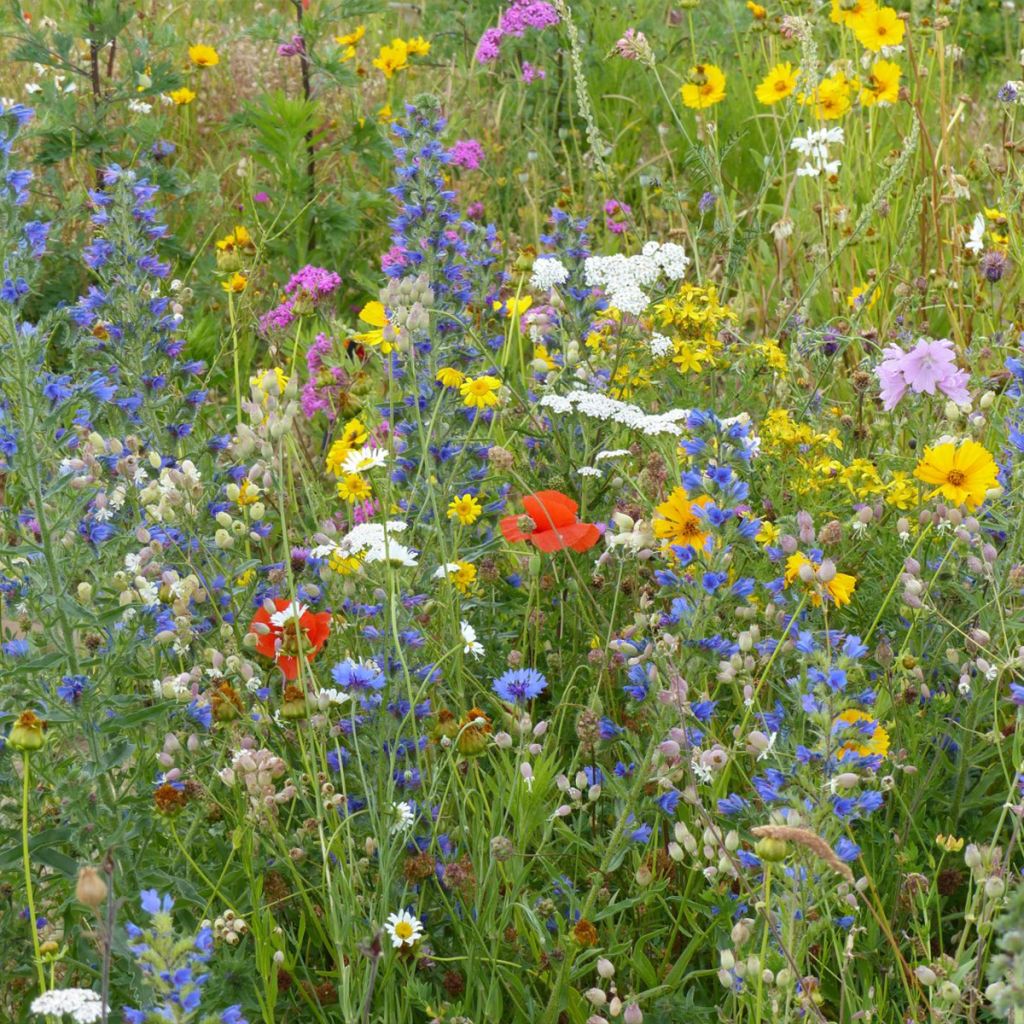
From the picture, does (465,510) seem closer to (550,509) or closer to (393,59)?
(550,509)

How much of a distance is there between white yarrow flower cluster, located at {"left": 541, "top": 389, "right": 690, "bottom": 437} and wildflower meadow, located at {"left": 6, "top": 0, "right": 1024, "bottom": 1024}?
10 mm

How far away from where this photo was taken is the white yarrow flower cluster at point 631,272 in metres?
2.42

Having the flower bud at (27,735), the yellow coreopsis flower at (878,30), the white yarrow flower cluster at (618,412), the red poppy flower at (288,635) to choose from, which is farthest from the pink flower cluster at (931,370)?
the yellow coreopsis flower at (878,30)

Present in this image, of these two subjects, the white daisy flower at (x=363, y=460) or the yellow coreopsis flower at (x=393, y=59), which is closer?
the white daisy flower at (x=363, y=460)

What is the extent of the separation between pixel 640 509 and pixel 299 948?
1.02 meters

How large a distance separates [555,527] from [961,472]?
599 mm

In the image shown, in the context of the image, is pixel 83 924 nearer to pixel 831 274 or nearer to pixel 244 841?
Result: pixel 244 841

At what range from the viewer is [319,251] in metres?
3.99

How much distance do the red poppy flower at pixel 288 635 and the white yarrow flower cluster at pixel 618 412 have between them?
525 millimetres

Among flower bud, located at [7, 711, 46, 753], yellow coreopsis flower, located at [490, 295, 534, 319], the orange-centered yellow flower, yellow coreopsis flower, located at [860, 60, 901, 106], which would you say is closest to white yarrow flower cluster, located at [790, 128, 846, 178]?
yellow coreopsis flower, located at [860, 60, 901, 106]

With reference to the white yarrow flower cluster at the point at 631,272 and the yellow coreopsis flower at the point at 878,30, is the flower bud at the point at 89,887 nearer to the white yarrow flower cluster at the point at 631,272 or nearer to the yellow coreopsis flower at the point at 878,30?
the white yarrow flower cluster at the point at 631,272

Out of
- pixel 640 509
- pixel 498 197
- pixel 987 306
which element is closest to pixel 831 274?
pixel 987 306

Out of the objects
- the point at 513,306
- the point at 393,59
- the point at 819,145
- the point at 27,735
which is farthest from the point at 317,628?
the point at 393,59

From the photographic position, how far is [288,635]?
6.10 ft
